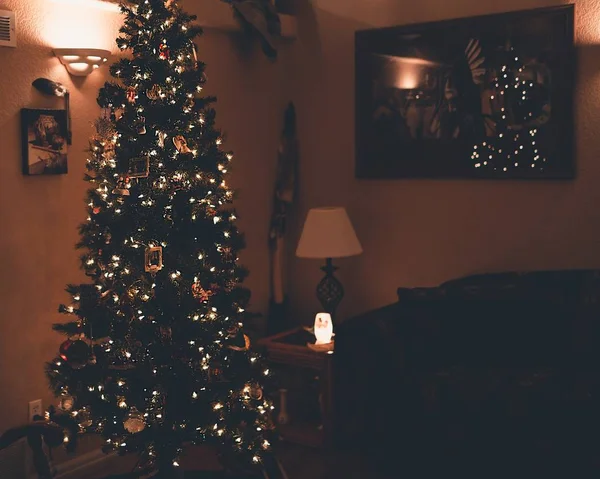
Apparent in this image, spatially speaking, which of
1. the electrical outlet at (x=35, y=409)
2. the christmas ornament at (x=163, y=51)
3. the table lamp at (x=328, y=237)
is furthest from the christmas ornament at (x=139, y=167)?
the table lamp at (x=328, y=237)

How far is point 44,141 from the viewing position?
3762mm

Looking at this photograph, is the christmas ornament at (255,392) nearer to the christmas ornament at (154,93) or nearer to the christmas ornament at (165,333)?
the christmas ornament at (165,333)

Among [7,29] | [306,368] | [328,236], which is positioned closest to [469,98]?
[328,236]

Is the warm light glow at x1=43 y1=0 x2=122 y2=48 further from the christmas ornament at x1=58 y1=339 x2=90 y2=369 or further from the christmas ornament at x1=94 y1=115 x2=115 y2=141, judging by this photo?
the christmas ornament at x1=58 y1=339 x2=90 y2=369

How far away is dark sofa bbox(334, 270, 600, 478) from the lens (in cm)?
350

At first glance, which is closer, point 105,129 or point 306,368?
point 105,129

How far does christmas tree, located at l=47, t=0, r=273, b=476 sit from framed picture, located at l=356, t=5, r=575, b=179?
1.63 m

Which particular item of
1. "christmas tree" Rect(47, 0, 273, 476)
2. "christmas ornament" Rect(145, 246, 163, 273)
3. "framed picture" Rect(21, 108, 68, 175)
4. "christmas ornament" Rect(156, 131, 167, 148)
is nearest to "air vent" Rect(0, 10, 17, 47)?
"framed picture" Rect(21, 108, 68, 175)

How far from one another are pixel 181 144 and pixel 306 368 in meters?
1.70

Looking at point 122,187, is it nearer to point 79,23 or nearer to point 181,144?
point 181,144

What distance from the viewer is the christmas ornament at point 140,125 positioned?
3359 mm

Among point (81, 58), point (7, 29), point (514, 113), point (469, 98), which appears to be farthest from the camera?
point (469, 98)

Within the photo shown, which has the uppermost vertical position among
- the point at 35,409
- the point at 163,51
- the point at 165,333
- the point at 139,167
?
the point at 163,51

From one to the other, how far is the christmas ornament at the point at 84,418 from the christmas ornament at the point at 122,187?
2.97ft
